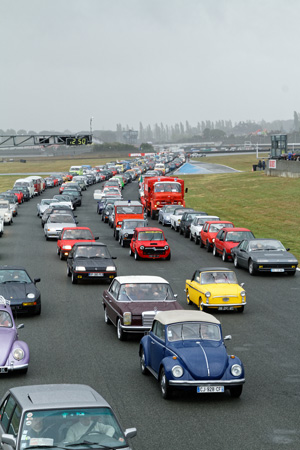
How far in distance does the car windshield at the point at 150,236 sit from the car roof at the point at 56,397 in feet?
86.5

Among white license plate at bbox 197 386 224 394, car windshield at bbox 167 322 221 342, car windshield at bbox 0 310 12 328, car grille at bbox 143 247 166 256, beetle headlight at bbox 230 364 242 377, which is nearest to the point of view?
white license plate at bbox 197 386 224 394

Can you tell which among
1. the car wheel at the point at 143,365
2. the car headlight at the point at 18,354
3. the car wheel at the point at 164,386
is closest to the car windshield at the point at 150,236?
the car wheel at the point at 143,365

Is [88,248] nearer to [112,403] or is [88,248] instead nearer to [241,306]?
[241,306]

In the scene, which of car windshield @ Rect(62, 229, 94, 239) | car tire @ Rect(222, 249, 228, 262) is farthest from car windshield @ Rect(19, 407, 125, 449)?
car windshield @ Rect(62, 229, 94, 239)

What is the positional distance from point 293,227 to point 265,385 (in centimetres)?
3760

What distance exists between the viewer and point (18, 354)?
1513 centimetres

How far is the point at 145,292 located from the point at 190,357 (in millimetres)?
6030

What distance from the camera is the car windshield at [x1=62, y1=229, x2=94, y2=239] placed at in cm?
Result: 3622

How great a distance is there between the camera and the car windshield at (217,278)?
23.5m

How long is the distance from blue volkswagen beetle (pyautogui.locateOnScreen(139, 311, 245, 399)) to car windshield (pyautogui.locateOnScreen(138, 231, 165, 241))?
20338 mm

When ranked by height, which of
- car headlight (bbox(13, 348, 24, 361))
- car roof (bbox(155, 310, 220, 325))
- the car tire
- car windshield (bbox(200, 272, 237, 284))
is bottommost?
the car tire

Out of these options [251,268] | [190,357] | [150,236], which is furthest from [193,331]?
[150,236]

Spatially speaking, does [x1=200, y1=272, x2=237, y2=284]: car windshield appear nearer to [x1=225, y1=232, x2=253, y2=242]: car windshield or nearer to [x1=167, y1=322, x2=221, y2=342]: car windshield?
[x1=167, y1=322, x2=221, y2=342]: car windshield

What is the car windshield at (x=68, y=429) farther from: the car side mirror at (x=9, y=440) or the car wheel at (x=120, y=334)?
the car wheel at (x=120, y=334)
